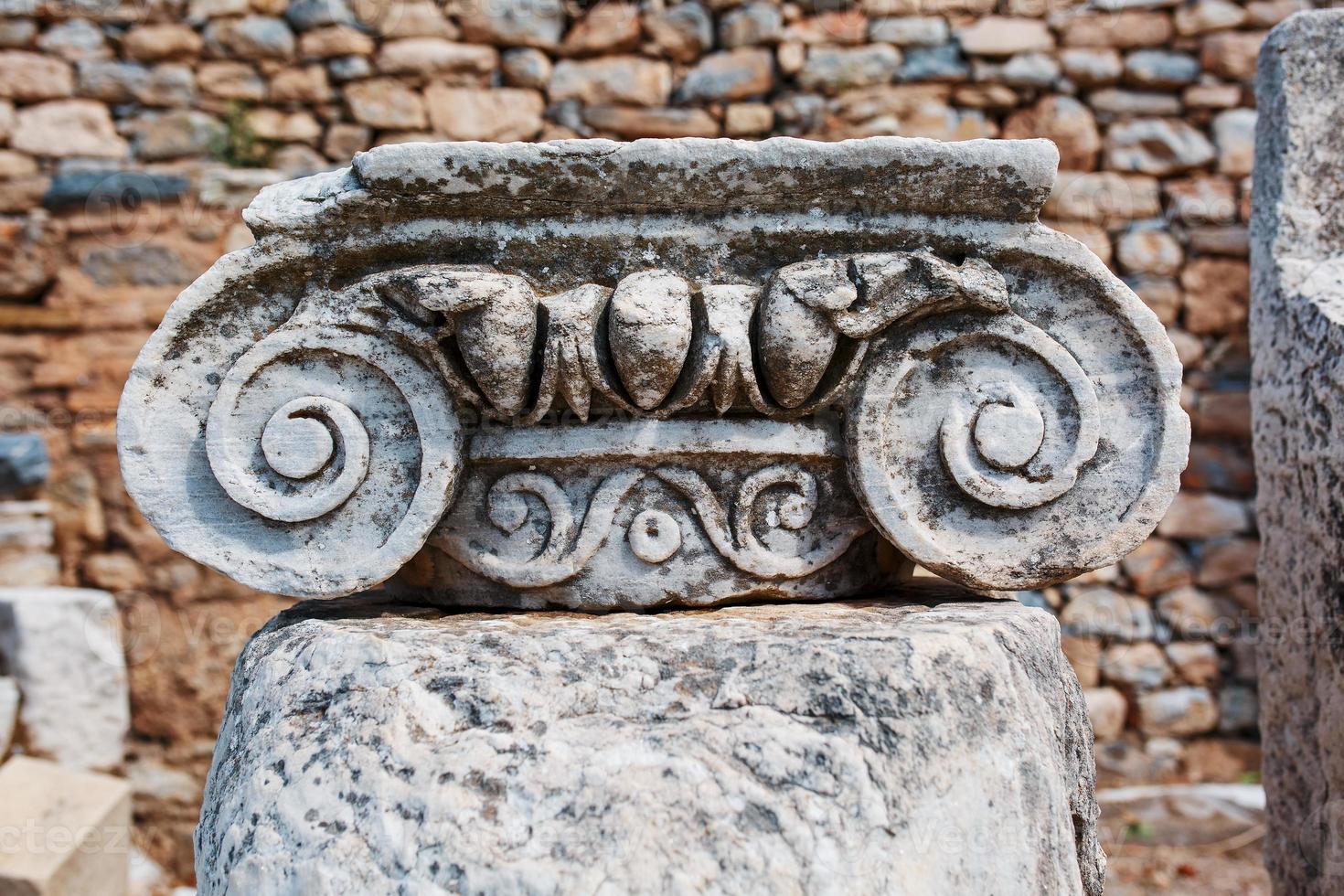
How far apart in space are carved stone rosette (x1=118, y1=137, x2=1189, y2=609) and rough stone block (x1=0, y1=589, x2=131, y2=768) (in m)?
2.25

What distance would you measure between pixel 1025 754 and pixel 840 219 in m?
0.69

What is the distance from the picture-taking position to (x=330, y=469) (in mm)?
1397

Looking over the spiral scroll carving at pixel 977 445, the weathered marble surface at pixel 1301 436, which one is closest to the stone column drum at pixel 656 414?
the spiral scroll carving at pixel 977 445

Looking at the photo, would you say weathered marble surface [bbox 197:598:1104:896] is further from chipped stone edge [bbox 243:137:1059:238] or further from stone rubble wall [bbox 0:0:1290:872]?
stone rubble wall [bbox 0:0:1290:872]

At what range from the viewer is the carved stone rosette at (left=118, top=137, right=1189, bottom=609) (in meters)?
1.34

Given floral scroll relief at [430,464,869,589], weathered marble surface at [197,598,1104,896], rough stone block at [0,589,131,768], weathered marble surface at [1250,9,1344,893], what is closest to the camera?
weathered marble surface at [197,598,1104,896]

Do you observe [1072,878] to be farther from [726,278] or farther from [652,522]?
[726,278]

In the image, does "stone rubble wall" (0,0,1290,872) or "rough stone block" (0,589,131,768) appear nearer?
"rough stone block" (0,589,131,768)

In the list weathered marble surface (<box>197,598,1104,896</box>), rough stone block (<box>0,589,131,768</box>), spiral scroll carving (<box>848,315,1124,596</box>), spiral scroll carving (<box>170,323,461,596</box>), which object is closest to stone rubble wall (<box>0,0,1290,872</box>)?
rough stone block (<box>0,589,131,768</box>)

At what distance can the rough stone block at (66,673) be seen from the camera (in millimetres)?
3186

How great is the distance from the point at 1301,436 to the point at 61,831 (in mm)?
3008

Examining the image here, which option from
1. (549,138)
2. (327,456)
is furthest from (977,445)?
Answer: (549,138)

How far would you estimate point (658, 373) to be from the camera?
1.34m

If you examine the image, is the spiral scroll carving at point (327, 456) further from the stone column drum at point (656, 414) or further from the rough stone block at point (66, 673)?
the rough stone block at point (66, 673)
